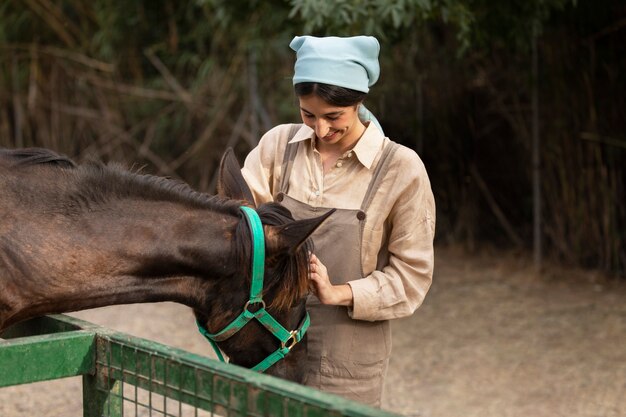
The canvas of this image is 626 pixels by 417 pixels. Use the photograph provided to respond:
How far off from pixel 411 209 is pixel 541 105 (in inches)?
197

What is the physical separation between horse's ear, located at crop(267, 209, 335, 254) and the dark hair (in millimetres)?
311

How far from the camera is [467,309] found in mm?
6445

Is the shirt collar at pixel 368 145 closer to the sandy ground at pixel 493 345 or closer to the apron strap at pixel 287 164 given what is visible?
the apron strap at pixel 287 164

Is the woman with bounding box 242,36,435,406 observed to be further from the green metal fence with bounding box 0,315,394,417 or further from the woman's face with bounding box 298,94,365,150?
the green metal fence with bounding box 0,315,394,417

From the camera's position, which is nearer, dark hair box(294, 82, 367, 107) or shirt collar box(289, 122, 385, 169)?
dark hair box(294, 82, 367, 107)

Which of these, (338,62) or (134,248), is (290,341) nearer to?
(134,248)

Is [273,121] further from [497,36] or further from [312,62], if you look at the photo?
[312,62]

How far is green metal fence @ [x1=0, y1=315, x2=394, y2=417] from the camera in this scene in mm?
1445

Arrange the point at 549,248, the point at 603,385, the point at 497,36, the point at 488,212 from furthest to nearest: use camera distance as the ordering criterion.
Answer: the point at 488,212 < the point at 549,248 < the point at 497,36 < the point at 603,385

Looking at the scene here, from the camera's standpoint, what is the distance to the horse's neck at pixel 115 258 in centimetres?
226

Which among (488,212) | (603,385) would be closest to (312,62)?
(603,385)

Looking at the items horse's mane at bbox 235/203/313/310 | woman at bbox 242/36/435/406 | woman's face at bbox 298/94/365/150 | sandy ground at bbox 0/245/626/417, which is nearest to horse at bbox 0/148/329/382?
horse's mane at bbox 235/203/313/310

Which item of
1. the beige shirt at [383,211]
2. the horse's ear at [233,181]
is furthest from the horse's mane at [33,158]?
the beige shirt at [383,211]

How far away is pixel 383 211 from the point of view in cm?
238
